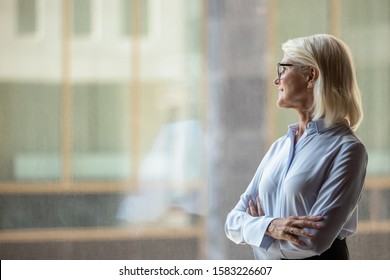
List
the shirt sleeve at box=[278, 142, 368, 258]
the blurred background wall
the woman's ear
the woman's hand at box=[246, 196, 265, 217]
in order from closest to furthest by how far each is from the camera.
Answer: the shirt sleeve at box=[278, 142, 368, 258] → the woman's ear → the woman's hand at box=[246, 196, 265, 217] → the blurred background wall

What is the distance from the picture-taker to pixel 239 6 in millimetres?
4938

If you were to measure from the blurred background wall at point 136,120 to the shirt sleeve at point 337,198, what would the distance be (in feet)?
1.84

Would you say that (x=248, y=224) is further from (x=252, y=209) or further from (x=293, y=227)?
(x=293, y=227)

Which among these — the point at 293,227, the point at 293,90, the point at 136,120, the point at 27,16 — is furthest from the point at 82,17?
the point at 293,227

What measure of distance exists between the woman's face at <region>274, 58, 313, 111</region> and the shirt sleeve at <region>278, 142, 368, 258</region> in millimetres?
357

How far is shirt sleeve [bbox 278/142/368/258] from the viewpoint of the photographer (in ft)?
14.3

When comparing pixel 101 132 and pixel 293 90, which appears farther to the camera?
pixel 101 132

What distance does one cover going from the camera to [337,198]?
4391mm

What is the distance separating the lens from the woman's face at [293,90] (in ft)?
14.9

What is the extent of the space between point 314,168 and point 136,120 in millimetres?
1188

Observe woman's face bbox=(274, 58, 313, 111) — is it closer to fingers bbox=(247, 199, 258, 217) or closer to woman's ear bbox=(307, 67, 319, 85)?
woman's ear bbox=(307, 67, 319, 85)

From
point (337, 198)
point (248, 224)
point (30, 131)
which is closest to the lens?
point (337, 198)

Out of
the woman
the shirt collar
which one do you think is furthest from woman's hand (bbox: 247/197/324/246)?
the shirt collar
